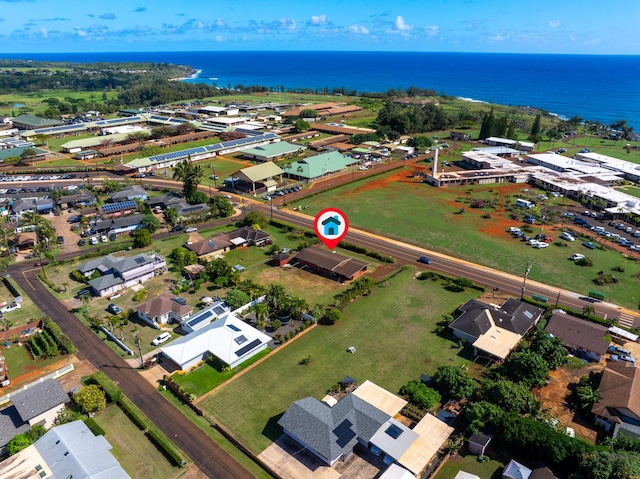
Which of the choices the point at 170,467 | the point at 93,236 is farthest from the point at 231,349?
the point at 93,236

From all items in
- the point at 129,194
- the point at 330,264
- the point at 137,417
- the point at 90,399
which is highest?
the point at 129,194

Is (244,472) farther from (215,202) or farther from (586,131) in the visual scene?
(586,131)

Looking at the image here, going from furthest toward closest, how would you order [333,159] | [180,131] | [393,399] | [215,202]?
[180,131], [333,159], [215,202], [393,399]

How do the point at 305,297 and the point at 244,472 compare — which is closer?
the point at 244,472

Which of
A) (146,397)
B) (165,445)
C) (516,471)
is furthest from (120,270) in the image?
(516,471)

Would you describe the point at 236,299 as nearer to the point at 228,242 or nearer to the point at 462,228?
the point at 228,242

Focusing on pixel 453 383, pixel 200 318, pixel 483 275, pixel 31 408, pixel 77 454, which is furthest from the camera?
pixel 483 275

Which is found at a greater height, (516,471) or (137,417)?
(516,471)
